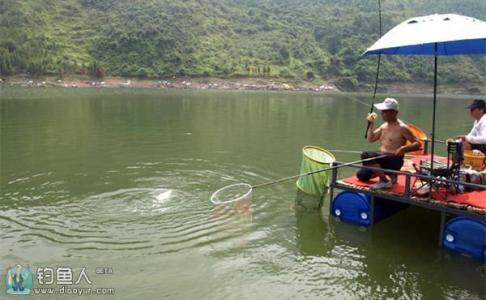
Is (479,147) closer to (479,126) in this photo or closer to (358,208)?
(479,126)

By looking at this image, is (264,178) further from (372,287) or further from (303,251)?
(372,287)

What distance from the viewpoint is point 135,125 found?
26516mm

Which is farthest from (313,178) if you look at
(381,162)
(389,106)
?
(389,106)

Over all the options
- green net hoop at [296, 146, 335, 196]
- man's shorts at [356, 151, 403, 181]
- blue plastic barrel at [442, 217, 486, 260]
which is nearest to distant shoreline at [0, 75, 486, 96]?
green net hoop at [296, 146, 335, 196]

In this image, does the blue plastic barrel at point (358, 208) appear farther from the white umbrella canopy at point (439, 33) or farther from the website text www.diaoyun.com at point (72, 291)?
the website text www.diaoyun.com at point (72, 291)

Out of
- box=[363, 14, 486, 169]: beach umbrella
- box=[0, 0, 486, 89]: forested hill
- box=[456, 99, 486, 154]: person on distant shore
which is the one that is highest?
box=[0, 0, 486, 89]: forested hill

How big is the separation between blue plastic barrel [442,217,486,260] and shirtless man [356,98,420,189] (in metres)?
1.49

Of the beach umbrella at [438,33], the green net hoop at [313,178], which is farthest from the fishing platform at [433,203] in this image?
the beach umbrella at [438,33]

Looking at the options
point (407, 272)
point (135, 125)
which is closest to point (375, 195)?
point (407, 272)

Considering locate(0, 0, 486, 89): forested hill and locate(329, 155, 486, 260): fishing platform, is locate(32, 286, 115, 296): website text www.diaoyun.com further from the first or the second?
locate(0, 0, 486, 89): forested hill

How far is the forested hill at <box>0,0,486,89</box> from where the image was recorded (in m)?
98.2

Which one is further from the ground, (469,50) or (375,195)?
(469,50)

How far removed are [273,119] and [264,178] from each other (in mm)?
19839

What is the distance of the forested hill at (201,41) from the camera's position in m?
98.2
